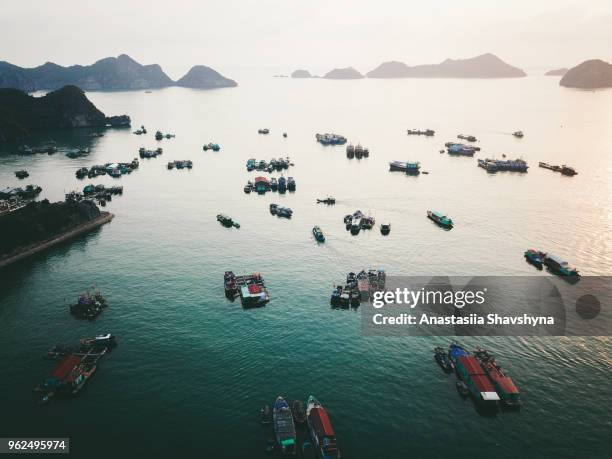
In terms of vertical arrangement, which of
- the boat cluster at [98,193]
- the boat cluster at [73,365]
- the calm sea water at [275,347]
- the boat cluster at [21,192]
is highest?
the boat cluster at [21,192]

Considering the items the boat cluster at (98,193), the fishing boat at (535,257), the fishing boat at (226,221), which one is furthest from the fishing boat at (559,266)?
the boat cluster at (98,193)

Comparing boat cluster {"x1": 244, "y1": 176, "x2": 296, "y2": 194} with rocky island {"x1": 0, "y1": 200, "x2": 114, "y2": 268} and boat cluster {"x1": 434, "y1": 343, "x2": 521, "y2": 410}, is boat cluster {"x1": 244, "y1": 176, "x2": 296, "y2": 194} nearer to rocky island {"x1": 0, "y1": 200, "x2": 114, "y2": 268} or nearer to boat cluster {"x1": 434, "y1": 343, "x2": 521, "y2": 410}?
rocky island {"x1": 0, "y1": 200, "x2": 114, "y2": 268}

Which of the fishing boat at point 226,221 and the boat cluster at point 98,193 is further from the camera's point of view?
the boat cluster at point 98,193

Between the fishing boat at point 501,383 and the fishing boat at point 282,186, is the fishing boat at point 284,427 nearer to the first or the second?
the fishing boat at point 501,383

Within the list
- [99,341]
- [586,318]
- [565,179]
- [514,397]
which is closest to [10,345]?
[99,341]

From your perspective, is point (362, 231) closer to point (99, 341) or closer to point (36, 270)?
point (99, 341)

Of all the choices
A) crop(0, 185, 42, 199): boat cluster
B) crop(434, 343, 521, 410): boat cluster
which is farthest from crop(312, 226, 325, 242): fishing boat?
crop(0, 185, 42, 199): boat cluster

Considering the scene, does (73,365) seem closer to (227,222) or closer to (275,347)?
(275,347)
